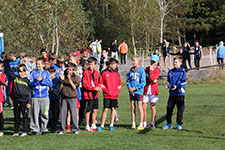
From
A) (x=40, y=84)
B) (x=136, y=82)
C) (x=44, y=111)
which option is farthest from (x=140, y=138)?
(x=40, y=84)

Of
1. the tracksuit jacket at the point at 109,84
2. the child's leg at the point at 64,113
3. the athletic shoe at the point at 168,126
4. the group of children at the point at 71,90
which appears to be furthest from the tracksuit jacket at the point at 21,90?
the athletic shoe at the point at 168,126

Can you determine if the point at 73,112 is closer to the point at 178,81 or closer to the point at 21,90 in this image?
the point at 21,90

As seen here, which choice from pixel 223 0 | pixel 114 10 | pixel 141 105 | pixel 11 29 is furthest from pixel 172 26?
pixel 141 105

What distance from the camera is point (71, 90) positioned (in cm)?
1077

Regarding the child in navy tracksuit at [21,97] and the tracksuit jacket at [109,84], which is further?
the tracksuit jacket at [109,84]

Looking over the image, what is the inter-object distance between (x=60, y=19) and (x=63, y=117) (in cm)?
2761

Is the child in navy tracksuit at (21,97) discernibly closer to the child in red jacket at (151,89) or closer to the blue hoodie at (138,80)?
the blue hoodie at (138,80)

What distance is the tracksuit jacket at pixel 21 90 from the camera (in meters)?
10.6

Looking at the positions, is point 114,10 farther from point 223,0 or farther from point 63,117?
point 63,117

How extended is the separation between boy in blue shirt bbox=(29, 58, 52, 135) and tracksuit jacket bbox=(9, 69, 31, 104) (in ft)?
0.62

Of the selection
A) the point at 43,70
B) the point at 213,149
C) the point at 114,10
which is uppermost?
the point at 114,10

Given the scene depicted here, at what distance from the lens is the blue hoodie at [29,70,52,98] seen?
415 inches

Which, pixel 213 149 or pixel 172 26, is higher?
pixel 172 26

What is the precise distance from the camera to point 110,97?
36.5 feet
